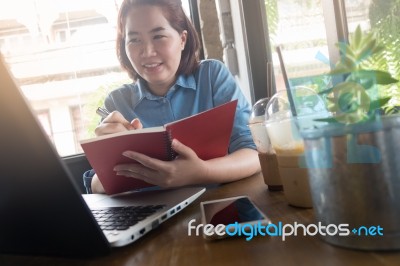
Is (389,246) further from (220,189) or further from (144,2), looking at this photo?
(144,2)

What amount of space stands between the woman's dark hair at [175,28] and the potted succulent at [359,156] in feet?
3.50

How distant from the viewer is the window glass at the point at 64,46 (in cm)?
200

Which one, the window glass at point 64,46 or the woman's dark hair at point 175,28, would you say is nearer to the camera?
the woman's dark hair at point 175,28

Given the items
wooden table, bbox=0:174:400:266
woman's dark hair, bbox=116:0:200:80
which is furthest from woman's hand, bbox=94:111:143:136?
woman's dark hair, bbox=116:0:200:80

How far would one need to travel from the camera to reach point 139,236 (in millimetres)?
498

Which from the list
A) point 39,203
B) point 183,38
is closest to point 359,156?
point 39,203

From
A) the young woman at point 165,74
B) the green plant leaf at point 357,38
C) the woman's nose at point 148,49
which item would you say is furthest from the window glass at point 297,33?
the green plant leaf at point 357,38

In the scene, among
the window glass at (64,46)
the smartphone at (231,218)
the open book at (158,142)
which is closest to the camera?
the smartphone at (231,218)

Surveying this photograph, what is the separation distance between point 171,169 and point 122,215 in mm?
191

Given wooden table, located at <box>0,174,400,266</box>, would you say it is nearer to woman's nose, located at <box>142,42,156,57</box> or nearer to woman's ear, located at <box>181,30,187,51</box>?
woman's nose, located at <box>142,42,156,57</box>

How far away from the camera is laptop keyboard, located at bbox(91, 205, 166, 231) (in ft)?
1.75

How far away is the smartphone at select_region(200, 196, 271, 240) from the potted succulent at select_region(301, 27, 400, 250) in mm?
100

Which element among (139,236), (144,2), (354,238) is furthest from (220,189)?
(144,2)

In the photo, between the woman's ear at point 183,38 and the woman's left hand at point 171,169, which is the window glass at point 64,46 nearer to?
the woman's ear at point 183,38
